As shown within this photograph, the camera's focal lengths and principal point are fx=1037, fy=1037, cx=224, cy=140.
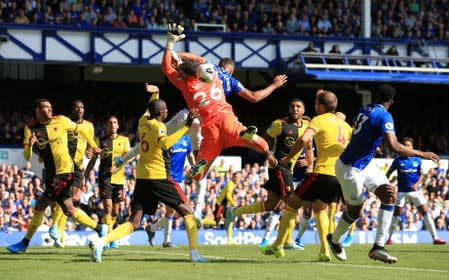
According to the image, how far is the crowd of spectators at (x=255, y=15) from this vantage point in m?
35.0

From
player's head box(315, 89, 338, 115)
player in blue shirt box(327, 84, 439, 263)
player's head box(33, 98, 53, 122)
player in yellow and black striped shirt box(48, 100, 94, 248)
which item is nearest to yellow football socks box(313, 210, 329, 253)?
player in blue shirt box(327, 84, 439, 263)

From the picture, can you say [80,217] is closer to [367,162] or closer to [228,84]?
[228,84]

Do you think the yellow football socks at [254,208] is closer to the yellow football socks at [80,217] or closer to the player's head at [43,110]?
the yellow football socks at [80,217]

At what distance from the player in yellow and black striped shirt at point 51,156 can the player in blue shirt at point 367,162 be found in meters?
4.58

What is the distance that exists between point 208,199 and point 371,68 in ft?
34.5

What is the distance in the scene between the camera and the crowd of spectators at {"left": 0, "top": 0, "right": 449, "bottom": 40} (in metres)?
35.0

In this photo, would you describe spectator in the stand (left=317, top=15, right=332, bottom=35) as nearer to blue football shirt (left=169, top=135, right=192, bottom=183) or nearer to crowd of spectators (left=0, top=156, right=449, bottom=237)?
crowd of spectators (left=0, top=156, right=449, bottom=237)

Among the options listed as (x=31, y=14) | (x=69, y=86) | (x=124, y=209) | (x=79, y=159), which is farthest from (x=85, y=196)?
(x=69, y=86)

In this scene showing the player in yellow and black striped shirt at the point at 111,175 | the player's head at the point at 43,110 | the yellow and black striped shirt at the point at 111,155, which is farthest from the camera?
the yellow and black striped shirt at the point at 111,155

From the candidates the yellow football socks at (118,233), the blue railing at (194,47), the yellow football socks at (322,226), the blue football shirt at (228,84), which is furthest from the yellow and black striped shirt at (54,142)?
the blue railing at (194,47)

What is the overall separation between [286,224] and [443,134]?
29.6 metres

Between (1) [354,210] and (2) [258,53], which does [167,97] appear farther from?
(1) [354,210]

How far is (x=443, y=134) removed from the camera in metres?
43.7

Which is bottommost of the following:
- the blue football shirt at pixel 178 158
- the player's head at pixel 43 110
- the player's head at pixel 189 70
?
the blue football shirt at pixel 178 158
